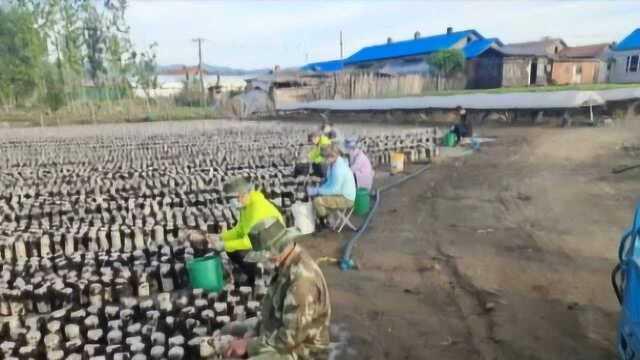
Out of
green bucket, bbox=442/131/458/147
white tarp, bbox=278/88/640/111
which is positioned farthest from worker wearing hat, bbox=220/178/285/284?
white tarp, bbox=278/88/640/111

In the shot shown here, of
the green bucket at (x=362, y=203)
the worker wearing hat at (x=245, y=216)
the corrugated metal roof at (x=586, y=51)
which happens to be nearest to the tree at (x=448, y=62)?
the corrugated metal roof at (x=586, y=51)

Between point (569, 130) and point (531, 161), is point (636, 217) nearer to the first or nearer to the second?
point (531, 161)

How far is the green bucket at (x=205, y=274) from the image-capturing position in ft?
13.9

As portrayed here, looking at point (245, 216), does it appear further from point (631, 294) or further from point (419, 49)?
point (419, 49)

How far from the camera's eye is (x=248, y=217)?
397 cm

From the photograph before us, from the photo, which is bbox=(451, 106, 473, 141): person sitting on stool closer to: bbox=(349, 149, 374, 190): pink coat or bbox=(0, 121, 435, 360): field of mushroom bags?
bbox=(0, 121, 435, 360): field of mushroom bags

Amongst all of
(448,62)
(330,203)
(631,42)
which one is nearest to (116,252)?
(330,203)

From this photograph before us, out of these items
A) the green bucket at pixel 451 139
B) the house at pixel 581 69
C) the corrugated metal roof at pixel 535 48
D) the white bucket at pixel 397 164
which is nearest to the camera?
the white bucket at pixel 397 164

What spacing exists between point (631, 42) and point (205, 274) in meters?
36.9

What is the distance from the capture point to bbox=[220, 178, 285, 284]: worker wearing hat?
3.85 metres

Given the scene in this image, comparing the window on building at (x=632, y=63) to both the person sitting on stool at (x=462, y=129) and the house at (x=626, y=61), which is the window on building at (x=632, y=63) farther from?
the person sitting on stool at (x=462, y=129)

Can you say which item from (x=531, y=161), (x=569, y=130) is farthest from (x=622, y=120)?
(x=531, y=161)

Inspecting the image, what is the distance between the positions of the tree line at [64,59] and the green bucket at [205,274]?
87.7 ft

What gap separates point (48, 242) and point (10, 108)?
27814 millimetres
